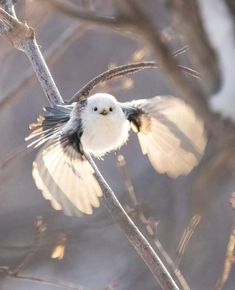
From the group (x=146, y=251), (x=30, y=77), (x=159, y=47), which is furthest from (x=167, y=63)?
(x=30, y=77)

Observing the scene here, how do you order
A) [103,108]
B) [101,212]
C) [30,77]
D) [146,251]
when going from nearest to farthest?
[146,251] → [103,108] → [30,77] → [101,212]

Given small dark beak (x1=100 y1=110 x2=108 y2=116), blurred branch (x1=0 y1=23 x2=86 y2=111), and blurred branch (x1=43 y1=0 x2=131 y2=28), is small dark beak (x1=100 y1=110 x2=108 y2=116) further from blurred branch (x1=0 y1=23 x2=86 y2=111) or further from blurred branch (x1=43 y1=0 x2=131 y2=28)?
blurred branch (x1=43 y1=0 x2=131 y2=28)

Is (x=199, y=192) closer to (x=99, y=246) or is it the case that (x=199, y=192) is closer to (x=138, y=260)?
(x=138, y=260)

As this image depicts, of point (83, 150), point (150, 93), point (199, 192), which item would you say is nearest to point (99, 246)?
point (150, 93)

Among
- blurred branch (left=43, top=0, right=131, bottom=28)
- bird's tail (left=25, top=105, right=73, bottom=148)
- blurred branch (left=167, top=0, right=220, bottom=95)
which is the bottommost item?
bird's tail (left=25, top=105, right=73, bottom=148)

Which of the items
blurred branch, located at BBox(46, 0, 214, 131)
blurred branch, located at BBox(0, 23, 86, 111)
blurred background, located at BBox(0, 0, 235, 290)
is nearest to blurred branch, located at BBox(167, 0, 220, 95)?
blurred branch, located at BBox(46, 0, 214, 131)

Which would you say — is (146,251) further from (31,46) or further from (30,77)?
(30,77)
